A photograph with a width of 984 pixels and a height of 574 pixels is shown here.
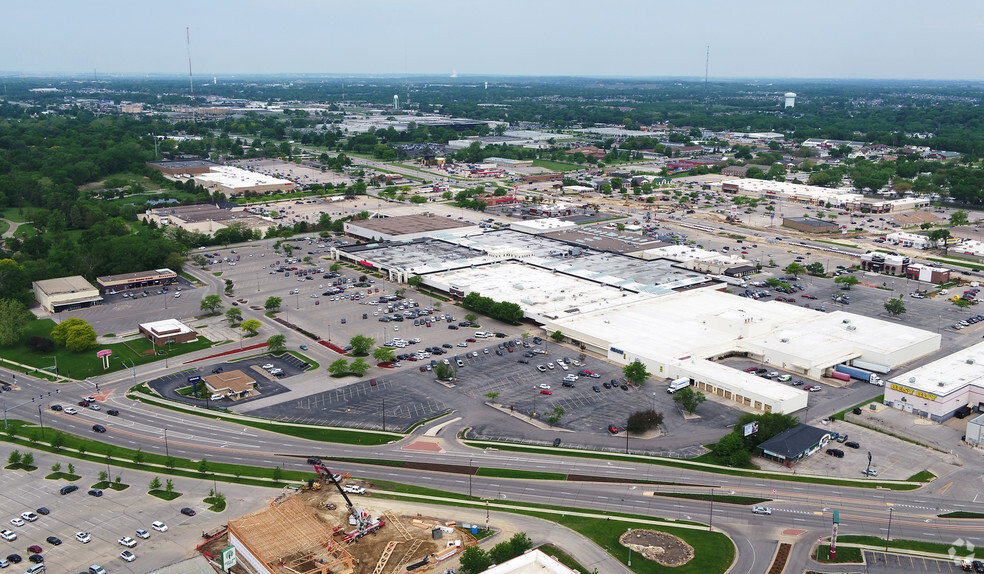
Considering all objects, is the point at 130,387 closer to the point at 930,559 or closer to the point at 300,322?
the point at 300,322

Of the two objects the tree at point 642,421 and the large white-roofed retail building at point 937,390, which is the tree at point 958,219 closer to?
the large white-roofed retail building at point 937,390

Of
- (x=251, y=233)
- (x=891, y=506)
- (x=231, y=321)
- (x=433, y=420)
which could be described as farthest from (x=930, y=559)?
(x=251, y=233)

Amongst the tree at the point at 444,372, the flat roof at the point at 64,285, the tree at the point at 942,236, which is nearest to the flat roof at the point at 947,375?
the tree at the point at 444,372

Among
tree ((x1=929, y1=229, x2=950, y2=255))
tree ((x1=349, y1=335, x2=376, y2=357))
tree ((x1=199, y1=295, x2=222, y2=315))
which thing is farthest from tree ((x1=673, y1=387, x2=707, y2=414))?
tree ((x1=929, y1=229, x2=950, y2=255))

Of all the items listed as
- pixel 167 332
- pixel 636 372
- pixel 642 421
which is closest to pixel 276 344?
pixel 167 332

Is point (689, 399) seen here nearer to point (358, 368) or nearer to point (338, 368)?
point (358, 368)

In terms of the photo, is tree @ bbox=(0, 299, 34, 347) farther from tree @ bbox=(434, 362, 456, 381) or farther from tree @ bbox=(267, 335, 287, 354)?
tree @ bbox=(434, 362, 456, 381)
